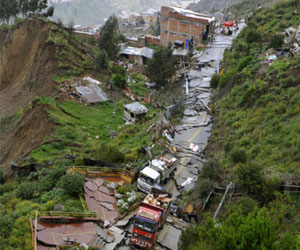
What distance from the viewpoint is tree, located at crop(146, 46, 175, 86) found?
36062 mm

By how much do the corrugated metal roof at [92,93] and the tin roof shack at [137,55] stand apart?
14809mm

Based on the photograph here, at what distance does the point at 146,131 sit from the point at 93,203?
10.6 meters

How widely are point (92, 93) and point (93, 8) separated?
13949 cm

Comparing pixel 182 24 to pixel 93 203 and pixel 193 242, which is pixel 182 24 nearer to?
pixel 93 203

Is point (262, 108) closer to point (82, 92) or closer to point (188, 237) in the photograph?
point (188, 237)

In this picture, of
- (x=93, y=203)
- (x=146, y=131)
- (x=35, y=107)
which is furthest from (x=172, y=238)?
(x=35, y=107)

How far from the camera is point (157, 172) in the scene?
17.4m

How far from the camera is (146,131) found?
992 inches

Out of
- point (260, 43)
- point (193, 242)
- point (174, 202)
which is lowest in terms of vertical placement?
point (174, 202)

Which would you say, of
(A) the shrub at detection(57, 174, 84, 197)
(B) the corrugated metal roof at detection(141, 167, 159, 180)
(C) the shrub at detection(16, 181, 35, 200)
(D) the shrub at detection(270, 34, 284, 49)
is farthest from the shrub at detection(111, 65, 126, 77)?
(A) the shrub at detection(57, 174, 84, 197)

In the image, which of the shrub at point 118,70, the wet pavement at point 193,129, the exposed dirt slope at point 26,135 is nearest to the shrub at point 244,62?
the wet pavement at point 193,129

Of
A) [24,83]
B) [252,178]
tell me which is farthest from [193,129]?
[24,83]

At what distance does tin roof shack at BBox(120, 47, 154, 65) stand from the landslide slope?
10371 mm

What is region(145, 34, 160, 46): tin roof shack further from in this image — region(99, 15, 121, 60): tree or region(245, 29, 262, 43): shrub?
region(245, 29, 262, 43): shrub
